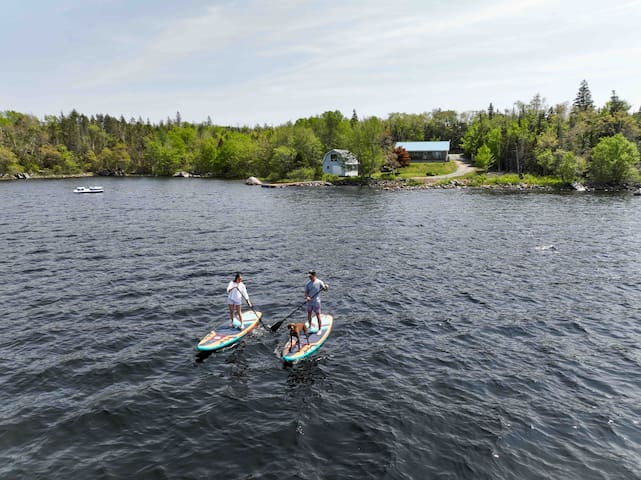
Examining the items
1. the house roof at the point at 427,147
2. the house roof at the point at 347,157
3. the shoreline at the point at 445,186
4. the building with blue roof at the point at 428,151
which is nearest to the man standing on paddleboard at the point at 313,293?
the shoreline at the point at 445,186

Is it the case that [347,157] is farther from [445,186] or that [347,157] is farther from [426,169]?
[445,186]

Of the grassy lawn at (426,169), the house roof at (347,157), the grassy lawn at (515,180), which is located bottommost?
the grassy lawn at (515,180)

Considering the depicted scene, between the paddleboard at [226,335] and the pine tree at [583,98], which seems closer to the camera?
the paddleboard at [226,335]

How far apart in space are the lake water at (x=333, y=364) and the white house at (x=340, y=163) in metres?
87.6

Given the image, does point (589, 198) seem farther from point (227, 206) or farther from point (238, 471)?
point (238, 471)

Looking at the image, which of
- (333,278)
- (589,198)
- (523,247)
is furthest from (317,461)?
(589,198)

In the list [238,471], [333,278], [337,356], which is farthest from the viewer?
[333,278]

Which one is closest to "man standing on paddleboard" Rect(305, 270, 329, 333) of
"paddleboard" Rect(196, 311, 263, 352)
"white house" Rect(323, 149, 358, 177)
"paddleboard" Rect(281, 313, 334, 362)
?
"paddleboard" Rect(281, 313, 334, 362)

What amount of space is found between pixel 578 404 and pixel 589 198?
80722mm

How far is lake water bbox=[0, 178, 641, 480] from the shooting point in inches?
575

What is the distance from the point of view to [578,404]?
17.6 m

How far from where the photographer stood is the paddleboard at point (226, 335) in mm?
21641

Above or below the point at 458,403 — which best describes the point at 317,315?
above

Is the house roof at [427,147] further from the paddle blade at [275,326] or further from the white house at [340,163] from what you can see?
the paddle blade at [275,326]
